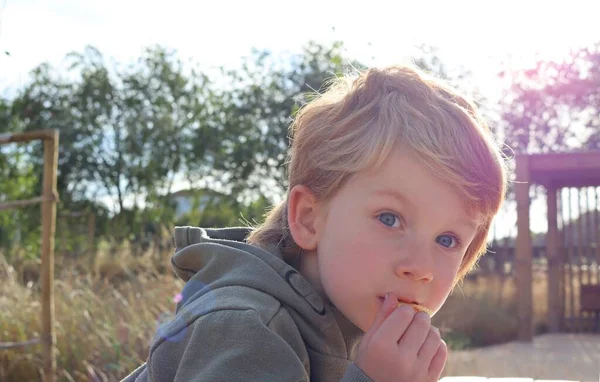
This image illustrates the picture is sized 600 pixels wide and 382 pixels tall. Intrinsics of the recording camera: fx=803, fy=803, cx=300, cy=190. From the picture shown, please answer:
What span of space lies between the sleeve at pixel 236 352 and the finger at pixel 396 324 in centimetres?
17

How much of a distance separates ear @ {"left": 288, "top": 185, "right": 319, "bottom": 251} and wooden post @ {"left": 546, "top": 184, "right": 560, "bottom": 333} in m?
9.40

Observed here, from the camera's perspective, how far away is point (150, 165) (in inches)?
650

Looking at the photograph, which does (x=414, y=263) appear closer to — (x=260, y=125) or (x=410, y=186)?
(x=410, y=186)

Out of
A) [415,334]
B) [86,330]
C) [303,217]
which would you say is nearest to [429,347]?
[415,334]

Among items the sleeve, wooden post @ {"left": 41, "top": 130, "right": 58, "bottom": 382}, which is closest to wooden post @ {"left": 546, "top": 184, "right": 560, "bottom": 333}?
wooden post @ {"left": 41, "top": 130, "right": 58, "bottom": 382}

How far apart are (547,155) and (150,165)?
913 centimetres

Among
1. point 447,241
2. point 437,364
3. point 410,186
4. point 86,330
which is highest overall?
point 410,186

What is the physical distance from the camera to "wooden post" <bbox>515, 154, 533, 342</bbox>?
9.53 meters

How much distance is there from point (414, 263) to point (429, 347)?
16 centimetres

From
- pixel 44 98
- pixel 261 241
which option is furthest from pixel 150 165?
pixel 261 241

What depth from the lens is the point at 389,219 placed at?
5.09ft

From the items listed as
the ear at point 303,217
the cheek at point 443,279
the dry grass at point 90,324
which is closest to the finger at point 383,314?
the cheek at point 443,279

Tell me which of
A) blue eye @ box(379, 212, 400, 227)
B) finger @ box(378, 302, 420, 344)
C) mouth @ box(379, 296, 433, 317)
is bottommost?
finger @ box(378, 302, 420, 344)

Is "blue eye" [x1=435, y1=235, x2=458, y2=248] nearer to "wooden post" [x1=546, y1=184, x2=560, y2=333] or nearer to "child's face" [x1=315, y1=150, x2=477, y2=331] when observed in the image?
"child's face" [x1=315, y1=150, x2=477, y2=331]
